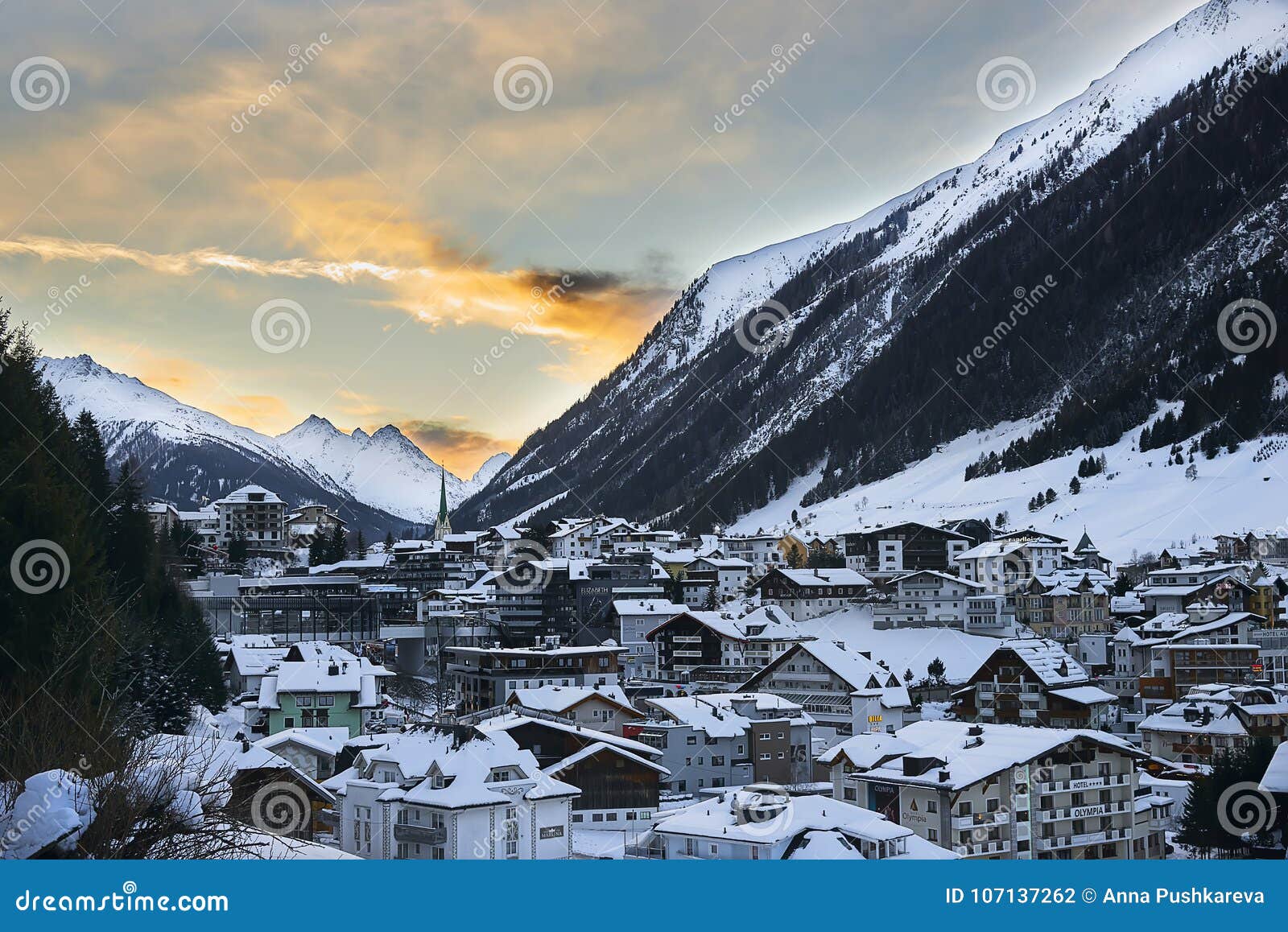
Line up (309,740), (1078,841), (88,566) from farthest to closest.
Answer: (309,740) → (1078,841) → (88,566)

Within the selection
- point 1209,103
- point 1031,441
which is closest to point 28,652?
point 1031,441

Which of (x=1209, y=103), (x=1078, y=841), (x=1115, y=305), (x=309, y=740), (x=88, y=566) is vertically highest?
(x=1209, y=103)

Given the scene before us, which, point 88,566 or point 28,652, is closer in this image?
point 28,652

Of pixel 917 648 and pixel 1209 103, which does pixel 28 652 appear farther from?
pixel 1209 103

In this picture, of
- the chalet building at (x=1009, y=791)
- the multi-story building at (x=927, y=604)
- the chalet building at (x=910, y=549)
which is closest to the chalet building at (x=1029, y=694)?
the multi-story building at (x=927, y=604)

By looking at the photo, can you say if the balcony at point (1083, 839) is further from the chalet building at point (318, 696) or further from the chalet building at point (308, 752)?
the chalet building at point (318, 696)

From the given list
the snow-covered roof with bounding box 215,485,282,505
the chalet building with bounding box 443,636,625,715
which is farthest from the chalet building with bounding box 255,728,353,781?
the snow-covered roof with bounding box 215,485,282,505
